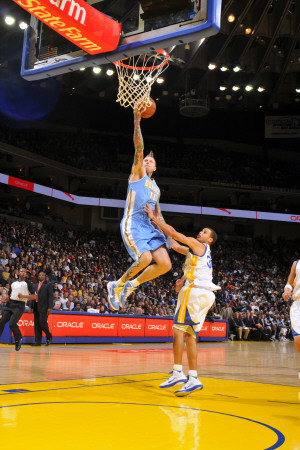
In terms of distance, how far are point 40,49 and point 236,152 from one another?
1332 inches

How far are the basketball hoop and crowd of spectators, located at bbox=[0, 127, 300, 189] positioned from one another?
2340 cm

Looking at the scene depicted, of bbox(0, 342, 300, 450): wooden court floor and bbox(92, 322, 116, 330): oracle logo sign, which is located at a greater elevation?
bbox(0, 342, 300, 450): wooden court floor

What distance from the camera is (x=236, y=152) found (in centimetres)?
4012

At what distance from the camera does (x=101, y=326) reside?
644 inches

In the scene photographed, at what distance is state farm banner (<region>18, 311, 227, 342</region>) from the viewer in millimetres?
14672

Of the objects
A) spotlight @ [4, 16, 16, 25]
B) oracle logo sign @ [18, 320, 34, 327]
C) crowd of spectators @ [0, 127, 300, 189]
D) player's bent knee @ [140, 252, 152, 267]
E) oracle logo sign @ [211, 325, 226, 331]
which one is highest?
spotlight @ [4, 16, 16, 25]

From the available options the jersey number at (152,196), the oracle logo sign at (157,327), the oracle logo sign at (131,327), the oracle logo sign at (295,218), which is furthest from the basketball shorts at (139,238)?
the oracle logo sign at (295,218)

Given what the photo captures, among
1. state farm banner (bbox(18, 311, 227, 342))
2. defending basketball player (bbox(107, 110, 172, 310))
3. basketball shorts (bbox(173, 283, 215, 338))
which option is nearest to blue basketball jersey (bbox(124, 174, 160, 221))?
defending basketball player (bbox(107, 110, 172, 310))

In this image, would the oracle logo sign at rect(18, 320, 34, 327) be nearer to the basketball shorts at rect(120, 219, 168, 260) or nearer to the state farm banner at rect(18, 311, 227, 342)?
the state farm banner at rect(18, 311, 227, 342)

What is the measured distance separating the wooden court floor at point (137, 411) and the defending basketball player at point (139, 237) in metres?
1.33

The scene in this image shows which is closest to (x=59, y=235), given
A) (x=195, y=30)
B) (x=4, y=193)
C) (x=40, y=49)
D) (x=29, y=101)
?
(x=4, y=193)

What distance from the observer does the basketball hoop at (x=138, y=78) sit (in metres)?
7.20

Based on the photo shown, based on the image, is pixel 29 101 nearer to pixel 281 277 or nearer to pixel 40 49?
pixel 281 277

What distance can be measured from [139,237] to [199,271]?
3.24ft
